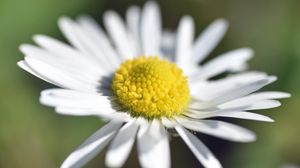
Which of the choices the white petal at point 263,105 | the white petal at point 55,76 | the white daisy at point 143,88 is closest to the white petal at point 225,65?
the white daisy at point 143,88

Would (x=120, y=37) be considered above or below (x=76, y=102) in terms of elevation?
above

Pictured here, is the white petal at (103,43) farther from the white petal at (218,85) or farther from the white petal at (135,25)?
the white petal at (218,85)

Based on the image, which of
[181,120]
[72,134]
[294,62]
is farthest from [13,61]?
[294,62]

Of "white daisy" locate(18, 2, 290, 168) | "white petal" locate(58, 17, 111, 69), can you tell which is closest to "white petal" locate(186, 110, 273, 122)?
"white daisy" locate(18, 2, 290, 168)

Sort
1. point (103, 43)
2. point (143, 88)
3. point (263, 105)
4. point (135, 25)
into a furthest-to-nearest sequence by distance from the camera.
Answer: point (135, 25)
point (103, 43)
point (143, 88)
point (263, 105)

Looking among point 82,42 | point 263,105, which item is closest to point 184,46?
point 82,42

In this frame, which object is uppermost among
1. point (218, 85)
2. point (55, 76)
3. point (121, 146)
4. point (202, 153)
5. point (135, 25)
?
point (135, 25)

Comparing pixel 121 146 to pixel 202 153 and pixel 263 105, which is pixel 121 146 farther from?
pixel 263 105
